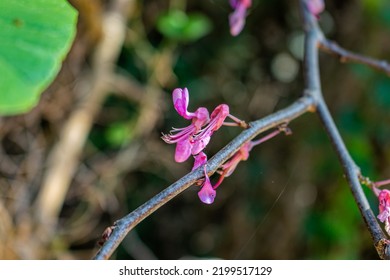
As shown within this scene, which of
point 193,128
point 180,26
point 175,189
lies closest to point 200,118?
point 193,128

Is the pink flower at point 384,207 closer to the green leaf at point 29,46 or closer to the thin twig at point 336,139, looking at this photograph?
Result: the thin twig at point 336,139

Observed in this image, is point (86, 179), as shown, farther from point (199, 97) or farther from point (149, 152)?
point (199, 97)

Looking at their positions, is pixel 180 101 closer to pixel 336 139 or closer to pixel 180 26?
pixel 336 139

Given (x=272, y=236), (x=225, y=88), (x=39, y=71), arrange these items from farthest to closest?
(x=225, y=88), (x=272, y=236), (x=39, y=71)

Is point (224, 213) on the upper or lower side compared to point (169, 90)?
lower

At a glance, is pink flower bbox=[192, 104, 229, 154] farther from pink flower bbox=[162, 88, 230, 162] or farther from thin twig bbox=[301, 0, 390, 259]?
thin twig bbox=[301, 0, 390, 259]

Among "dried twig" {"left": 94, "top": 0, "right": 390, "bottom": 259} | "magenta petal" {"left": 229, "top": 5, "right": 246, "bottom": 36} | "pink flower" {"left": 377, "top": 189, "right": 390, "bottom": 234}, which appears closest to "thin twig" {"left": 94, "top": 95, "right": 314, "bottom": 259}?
"dried twig" {"left": 94, "top": 0, "right": 390, "bottom": 259}
